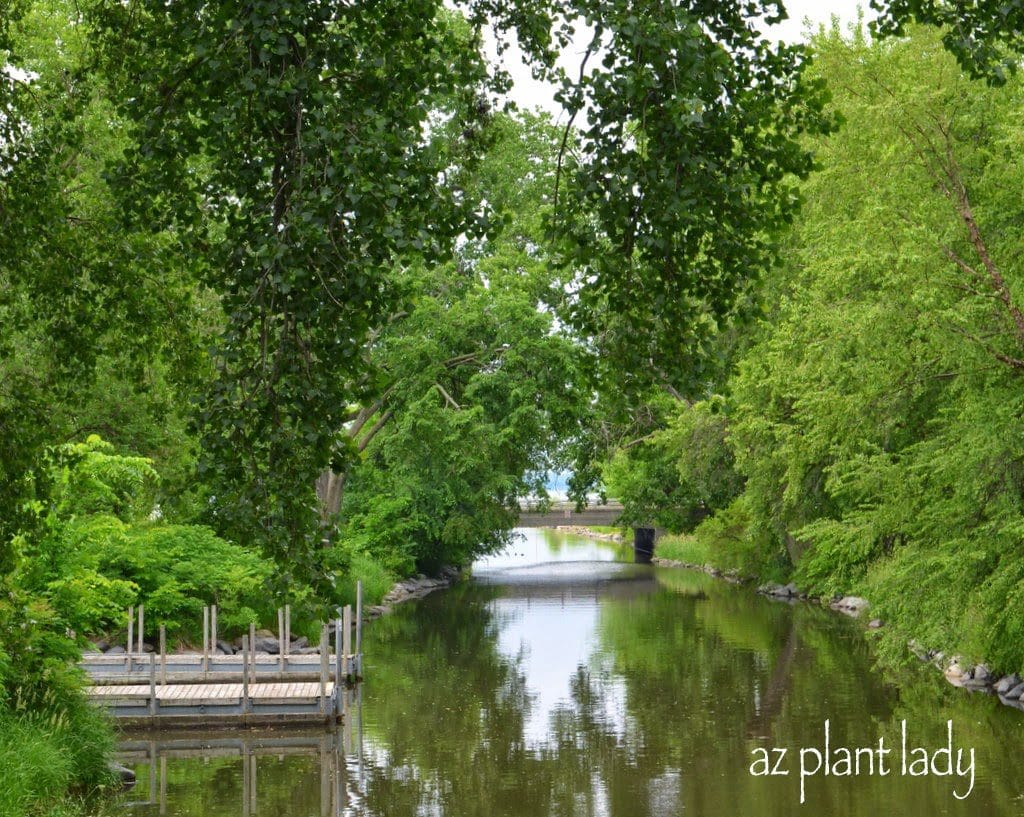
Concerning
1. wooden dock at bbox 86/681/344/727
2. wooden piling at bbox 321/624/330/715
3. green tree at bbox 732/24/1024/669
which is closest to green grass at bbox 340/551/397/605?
wooden piling at bbox 321/624/330/715

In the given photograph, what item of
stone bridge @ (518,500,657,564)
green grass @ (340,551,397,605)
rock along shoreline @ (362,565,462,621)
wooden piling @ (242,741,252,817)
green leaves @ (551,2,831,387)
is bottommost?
wooden piling @ (242,741,252,817)

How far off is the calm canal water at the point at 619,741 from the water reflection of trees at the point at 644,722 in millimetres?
43

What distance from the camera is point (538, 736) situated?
18.5 m

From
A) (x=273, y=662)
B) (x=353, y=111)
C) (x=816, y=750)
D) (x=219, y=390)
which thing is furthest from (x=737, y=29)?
(x=273, y=662)

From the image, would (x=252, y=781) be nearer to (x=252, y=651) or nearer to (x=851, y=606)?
(x=252, y=651)

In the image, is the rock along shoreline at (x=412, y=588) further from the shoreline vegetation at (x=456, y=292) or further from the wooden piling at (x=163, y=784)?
the wooden piling at (x=163, y=784)

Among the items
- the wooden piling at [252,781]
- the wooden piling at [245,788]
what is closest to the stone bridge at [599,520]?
the wooden piling at [252,781]

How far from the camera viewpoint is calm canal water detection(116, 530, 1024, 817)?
583 inches

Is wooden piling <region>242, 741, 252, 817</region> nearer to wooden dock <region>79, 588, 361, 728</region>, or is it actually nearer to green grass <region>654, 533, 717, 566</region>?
wooden dock <region>79, 588, 361, 728</region>

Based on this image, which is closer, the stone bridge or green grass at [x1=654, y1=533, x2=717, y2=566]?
green grass at [x1=654, y1=533, x2=717, y2=566]

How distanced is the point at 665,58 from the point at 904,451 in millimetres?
15514

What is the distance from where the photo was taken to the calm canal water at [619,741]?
48.5 ft

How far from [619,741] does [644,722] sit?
58.3 inches

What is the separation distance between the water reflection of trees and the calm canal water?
0.14ft
